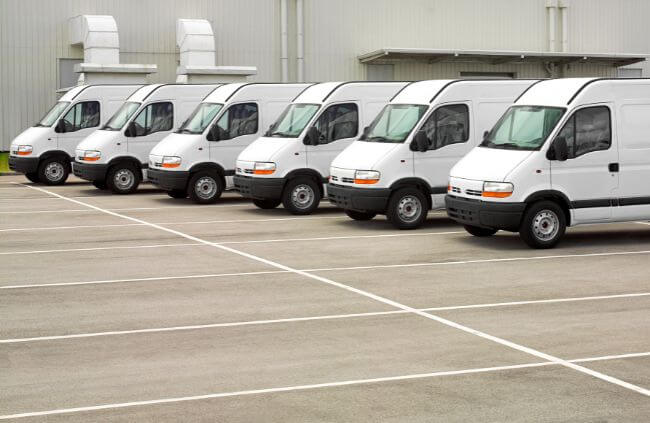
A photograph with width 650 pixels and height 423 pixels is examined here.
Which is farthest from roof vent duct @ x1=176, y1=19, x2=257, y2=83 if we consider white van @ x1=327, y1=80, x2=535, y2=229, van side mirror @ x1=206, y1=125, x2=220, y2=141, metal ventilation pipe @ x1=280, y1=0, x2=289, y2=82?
white van @ x1=327, y1=80, x2=535, y2=229

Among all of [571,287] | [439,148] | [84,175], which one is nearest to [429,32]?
[84,175]

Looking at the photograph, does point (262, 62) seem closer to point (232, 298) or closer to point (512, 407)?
point (232, 298)

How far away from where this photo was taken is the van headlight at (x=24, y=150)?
28562 mm

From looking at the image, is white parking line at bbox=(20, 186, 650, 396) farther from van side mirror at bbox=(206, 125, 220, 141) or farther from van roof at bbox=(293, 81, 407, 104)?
van side mirror at bbox=(206, 125, 220, 141)

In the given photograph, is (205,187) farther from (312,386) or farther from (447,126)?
(312,386)

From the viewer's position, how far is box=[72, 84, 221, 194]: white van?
1024 inches

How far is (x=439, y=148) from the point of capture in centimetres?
1916

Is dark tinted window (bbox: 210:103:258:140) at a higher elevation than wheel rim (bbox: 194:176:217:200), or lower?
higher

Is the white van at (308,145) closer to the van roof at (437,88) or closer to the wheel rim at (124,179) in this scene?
the van roof at (437,88)

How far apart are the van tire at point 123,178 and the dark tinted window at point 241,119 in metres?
3.55

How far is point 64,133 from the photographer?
28609 millimetres

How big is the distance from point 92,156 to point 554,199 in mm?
12706

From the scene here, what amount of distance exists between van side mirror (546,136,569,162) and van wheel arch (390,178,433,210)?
3091 mm

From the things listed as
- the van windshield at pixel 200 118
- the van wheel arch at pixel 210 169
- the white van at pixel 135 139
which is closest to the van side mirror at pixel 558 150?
the van wheel arch at pixel 210 169
